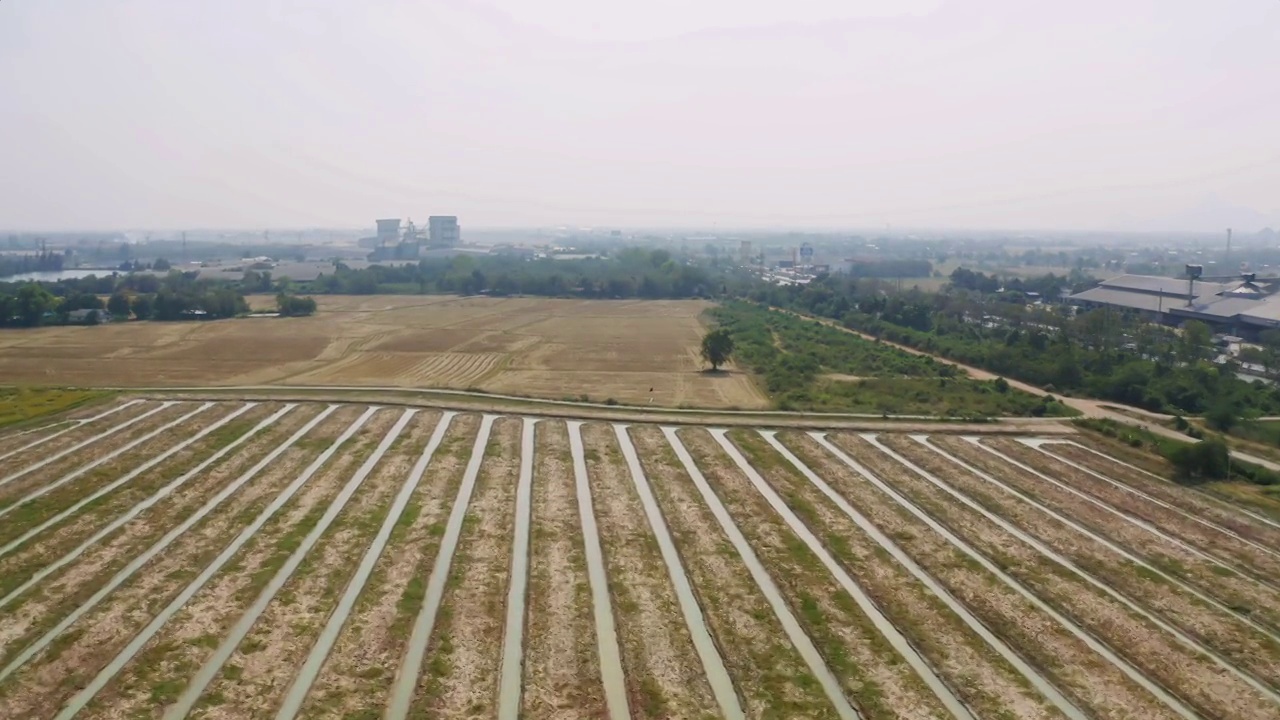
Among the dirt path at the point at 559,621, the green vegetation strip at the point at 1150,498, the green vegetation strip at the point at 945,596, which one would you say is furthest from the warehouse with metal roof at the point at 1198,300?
the dirt path at the point at 559,621

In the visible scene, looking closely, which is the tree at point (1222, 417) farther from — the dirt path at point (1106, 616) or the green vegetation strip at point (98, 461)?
the green vegetation strip at point (98, 461)

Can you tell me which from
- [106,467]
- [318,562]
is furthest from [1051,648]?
[106,467]

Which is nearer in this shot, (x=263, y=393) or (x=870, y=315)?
(x=263, y=393)

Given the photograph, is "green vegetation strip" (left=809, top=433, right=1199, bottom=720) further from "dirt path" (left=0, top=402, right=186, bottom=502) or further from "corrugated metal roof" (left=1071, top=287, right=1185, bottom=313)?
"corrugated metal roof" (left=1071, top=287, right=1185, bottom=313)

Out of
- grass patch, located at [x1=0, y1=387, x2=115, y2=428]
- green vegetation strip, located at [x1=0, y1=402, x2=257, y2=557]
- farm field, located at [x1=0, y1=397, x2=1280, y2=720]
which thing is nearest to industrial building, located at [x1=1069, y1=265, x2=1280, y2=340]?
farm field, located at [x1=0, y1=397, x2=1280, y2=720]

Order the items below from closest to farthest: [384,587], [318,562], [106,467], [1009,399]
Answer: [384,587] → [318,562] → [106,467] → [1009,399]

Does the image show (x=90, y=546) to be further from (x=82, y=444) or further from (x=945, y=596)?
(x=945, y=596)

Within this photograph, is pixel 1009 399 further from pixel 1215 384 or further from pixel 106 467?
pixel 106 467
